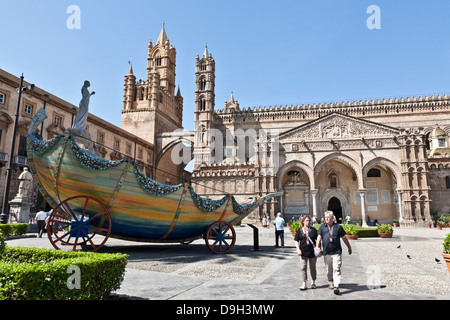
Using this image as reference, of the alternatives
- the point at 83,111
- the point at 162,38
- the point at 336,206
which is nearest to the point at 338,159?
the point at 336,206

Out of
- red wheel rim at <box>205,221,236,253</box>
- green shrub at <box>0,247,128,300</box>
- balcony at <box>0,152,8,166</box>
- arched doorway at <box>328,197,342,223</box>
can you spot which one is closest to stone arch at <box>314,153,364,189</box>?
arched doorway at <box>328,197,342,223</box>

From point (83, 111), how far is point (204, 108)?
1372 inches

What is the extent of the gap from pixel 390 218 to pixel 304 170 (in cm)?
1058

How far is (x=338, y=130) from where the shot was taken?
1270 inches

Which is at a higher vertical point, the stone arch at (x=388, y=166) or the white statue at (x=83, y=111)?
the stone arch at (x=388, y=166)

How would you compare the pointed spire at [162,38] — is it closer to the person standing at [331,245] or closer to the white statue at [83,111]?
the white statue at [83,111]

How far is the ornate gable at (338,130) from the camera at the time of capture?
103ft

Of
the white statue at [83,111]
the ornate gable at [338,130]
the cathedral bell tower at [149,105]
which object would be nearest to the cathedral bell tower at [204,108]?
the cathedral bell tower at [149,105]

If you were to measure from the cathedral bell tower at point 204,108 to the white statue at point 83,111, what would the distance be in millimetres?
30597

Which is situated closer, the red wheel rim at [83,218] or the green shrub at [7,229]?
the red wheel rim at [83,218]

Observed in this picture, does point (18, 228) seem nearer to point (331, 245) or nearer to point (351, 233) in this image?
point (331, 245)

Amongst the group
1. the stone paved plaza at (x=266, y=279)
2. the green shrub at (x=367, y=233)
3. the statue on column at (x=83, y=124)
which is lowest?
the stone paved plaza at (x=266, y=279)
